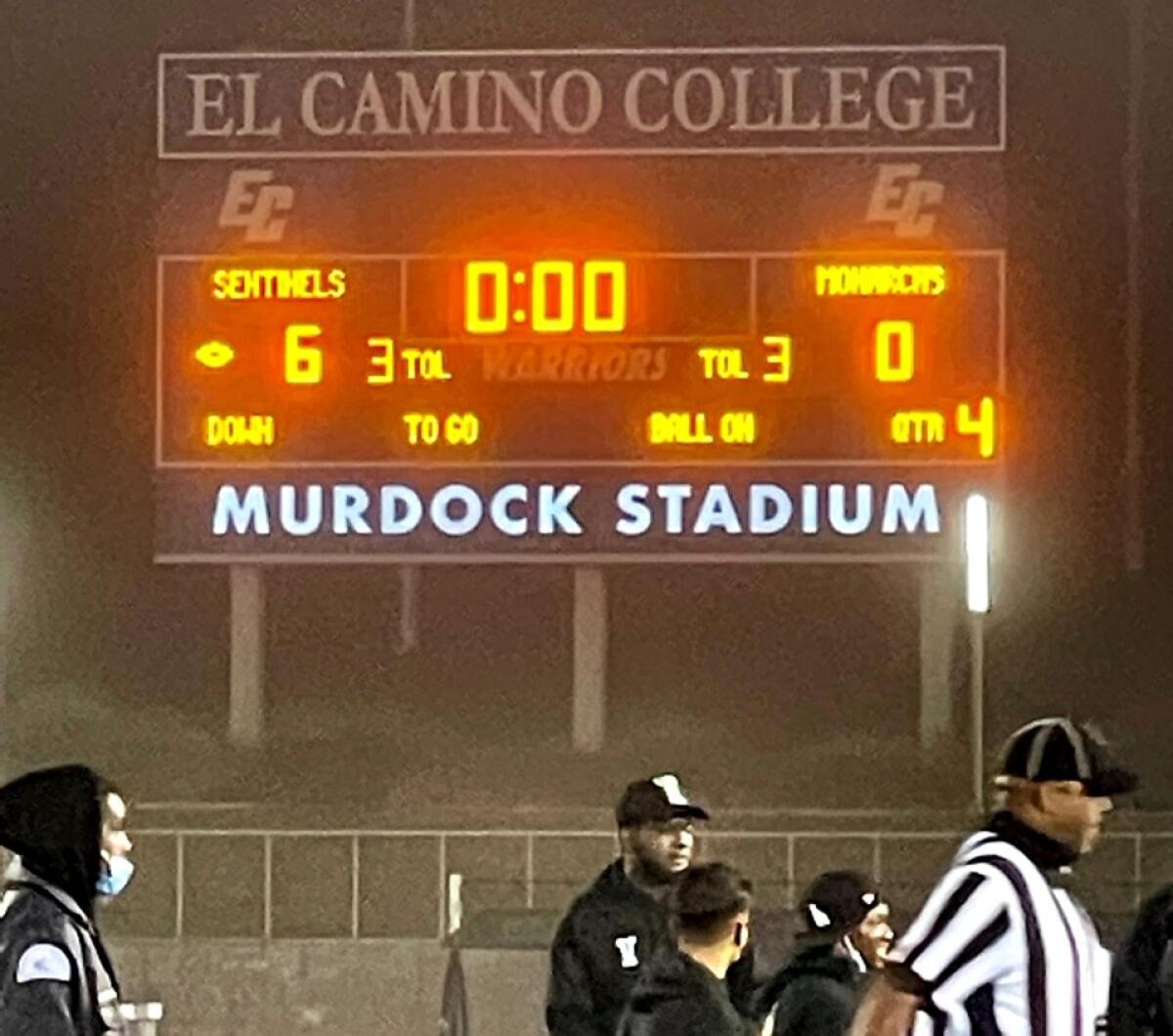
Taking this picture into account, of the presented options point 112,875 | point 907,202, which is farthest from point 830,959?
point 907,202

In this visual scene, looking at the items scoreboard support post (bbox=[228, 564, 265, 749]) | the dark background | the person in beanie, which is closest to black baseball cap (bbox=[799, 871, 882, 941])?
the person in beanie

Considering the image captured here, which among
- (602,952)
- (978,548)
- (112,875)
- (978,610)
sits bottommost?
(602,952)

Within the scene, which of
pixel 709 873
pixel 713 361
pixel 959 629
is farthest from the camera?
pixel 959 629

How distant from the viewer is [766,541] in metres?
12.9

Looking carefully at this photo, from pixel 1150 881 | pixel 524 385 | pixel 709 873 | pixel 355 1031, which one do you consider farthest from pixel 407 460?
pixel 709 873

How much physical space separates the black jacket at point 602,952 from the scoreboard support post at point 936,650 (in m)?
6.21

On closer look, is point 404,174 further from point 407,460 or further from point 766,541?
point 766,541

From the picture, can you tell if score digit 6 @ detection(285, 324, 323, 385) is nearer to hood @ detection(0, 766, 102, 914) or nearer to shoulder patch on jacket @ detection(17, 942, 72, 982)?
hood @ detection(0, 766, 102, 914)

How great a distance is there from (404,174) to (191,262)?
0.94 metres

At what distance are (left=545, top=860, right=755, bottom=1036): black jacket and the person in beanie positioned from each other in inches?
25.8

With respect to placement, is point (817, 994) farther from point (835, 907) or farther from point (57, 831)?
point (57, 831)

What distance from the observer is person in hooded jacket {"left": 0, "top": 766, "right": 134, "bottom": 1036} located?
4938 mm

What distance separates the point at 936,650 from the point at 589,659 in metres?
1.49

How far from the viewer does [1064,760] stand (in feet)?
15.4
